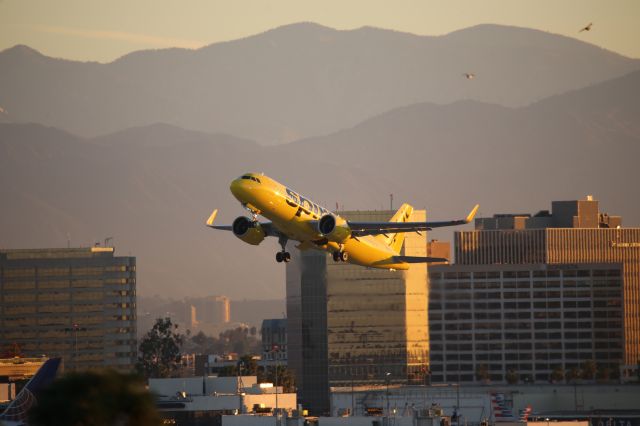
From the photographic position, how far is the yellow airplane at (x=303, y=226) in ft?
376

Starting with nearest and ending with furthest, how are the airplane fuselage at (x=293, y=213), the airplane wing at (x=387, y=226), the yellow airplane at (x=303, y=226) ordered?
1. the airplane fuselage at (x=293, y=213)
2. the yellow airplane at (x=303, y=226)
3. the airplane wing at (x=387, y=226)

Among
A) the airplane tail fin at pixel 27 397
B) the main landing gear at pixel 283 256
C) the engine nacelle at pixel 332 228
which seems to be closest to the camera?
the airplane tail fin at pixel 27 397

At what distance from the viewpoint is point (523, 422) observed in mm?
138500

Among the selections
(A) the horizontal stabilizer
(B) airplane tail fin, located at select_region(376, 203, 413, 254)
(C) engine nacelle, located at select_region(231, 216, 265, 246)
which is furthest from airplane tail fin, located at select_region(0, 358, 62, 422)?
(B) airplane tail fin, located at select_region(376, 203, 413, 254)

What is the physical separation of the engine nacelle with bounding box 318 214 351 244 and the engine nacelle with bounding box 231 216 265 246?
4956 millimetres

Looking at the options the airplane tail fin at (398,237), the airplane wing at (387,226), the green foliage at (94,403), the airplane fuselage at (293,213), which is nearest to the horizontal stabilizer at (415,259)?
the airplane fuselage at (293,213)

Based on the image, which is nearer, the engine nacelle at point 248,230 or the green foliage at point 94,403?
the green foliage at point 94,403

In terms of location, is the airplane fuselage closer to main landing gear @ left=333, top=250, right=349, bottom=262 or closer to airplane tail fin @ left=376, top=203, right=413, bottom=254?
main landing gear @ left=333, top=250, right=349, bottom=262

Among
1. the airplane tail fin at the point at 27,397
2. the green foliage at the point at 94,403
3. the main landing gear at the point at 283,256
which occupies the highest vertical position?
the main landing gear at the point at 283,256

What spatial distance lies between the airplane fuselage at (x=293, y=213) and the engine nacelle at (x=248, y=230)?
1.73 metres

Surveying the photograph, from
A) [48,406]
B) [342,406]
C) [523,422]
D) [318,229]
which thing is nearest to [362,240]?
[318,229]

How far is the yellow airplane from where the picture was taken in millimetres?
114625

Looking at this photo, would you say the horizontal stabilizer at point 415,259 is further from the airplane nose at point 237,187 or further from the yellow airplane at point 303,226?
the airplane nose at point 237,187

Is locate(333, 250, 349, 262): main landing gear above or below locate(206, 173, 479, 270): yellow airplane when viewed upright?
below
